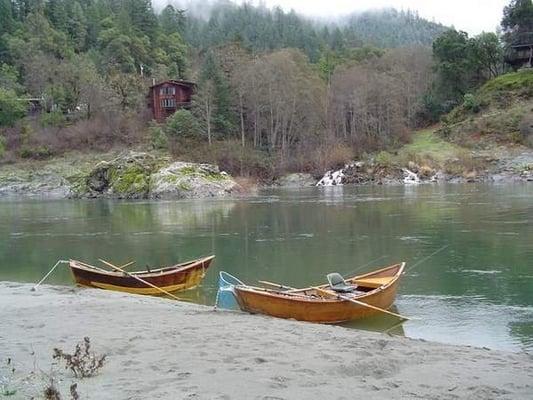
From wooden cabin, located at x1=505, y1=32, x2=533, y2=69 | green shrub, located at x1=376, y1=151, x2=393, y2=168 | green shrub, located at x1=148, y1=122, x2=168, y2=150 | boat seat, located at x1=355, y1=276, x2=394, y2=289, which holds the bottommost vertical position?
boat seat, located at x1=355, y1=276, x2=394, y2=289

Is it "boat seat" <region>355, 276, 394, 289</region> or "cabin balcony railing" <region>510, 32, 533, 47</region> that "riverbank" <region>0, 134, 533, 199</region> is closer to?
"cabin balcony railing" <region>510, 32, 533, 47</region>

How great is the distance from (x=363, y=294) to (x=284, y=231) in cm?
1757

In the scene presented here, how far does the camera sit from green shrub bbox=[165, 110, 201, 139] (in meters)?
80.3

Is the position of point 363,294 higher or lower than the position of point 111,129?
lower

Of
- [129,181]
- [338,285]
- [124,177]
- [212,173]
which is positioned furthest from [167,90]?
[338,285]

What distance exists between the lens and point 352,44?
142000 millimetres

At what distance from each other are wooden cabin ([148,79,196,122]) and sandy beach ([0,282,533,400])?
3017 inches

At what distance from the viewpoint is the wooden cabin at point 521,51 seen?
8462 cm

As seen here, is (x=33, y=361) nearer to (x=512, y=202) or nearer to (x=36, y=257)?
(x=36, y=257)

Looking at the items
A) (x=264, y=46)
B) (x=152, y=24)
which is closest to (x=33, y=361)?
(x=152, y=24)

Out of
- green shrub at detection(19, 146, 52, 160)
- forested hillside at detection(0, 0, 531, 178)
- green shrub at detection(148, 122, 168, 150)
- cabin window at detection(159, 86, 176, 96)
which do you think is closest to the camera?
green shrub at detection(148, 122, 168, 150)

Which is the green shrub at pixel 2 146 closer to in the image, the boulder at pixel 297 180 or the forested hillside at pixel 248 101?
the forested hillside at pixel 248 101

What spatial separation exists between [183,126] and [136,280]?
64.1m

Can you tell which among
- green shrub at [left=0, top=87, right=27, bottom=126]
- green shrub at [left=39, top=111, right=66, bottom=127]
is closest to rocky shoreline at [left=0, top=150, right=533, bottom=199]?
green shrub at [left=39, top=111, right=66, bottom=127]
